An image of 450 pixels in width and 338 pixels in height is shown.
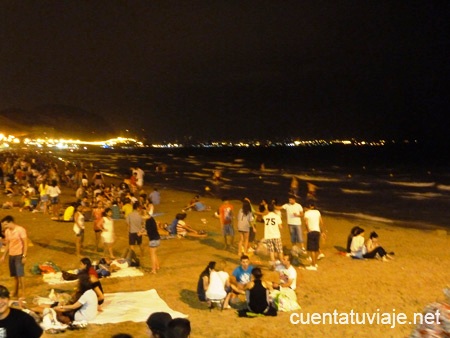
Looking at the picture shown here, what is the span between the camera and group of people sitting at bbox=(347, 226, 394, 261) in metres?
14.1

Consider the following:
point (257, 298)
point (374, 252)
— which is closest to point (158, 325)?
point (257, 298)

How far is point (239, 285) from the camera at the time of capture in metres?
10.2

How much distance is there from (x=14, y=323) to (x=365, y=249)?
11.4m

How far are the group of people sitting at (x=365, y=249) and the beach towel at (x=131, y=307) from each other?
6363mm

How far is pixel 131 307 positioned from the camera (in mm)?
9570

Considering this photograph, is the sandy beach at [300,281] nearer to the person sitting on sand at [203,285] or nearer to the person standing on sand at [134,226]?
the person sitting on sand at [203,285]

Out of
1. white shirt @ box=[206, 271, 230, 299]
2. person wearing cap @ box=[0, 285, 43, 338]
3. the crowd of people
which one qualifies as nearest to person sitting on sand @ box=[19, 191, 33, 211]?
the crowd of people

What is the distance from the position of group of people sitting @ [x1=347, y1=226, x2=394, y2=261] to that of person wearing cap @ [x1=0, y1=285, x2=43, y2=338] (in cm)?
1118

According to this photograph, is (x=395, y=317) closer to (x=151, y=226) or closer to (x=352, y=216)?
(x=151, y=226)

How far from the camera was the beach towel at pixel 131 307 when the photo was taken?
9023 millimetres

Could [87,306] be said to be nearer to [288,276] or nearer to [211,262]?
[211,262]

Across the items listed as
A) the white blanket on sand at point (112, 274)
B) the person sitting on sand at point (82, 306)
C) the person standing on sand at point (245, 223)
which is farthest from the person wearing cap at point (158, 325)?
the person standing on sand at point (245, 223)

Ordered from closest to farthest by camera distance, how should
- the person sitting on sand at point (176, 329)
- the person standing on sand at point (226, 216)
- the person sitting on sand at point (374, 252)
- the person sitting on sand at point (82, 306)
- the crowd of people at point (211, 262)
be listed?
the person sitting on sand at point (176, 329)
the person sitting on sand at point (82, 306)
the crowd of people at point (211, 262)
the person sitting on sand at point (374, 252)
the person standing on sand at point (226, 216)

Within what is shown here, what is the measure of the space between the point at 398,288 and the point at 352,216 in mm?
14553
